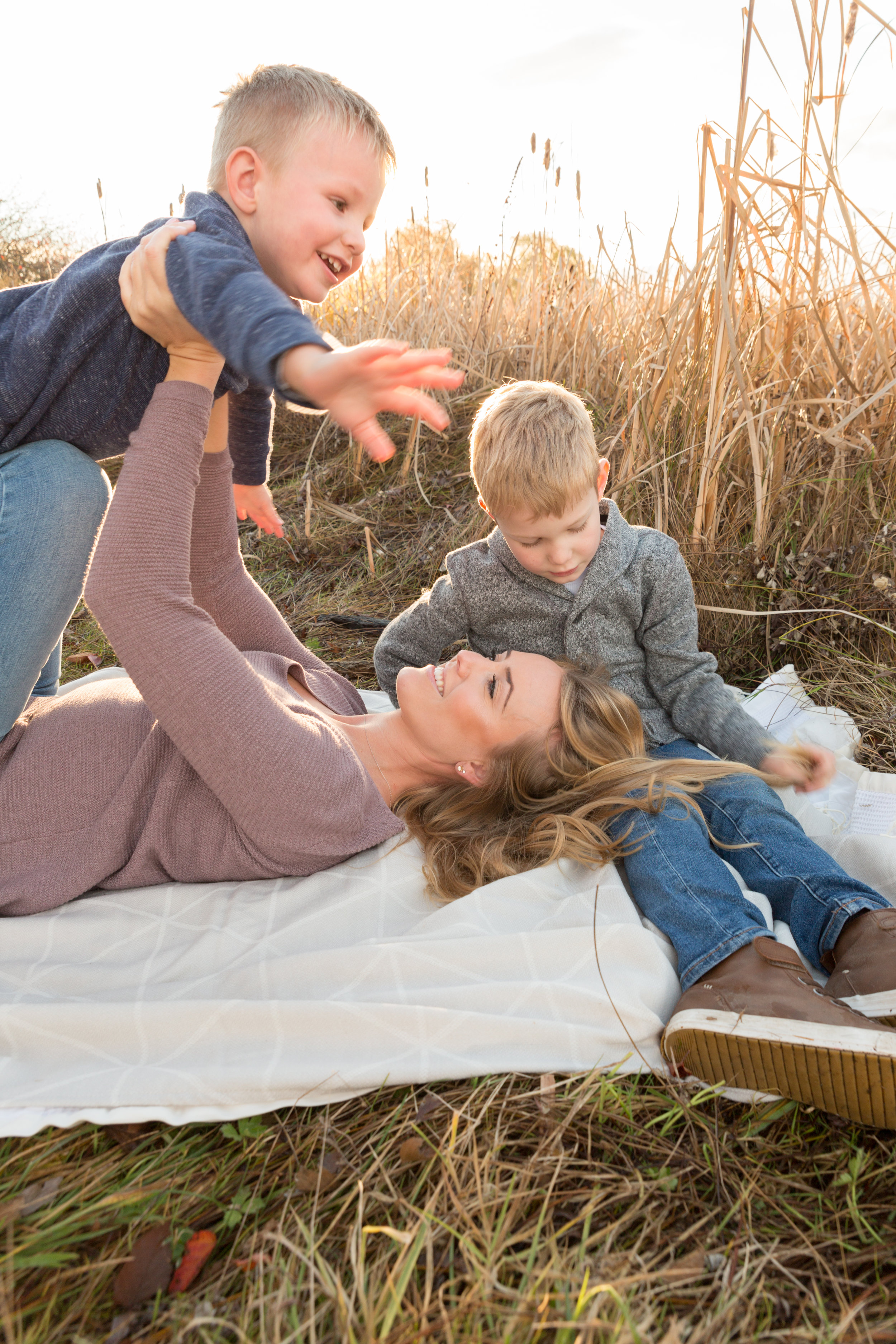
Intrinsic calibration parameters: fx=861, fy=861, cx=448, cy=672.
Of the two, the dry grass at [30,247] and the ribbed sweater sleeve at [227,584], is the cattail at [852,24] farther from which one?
the dry grass at [30,247]

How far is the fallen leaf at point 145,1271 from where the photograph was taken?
1159 millimetres

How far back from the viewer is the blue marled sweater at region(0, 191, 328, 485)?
1474 millimetres

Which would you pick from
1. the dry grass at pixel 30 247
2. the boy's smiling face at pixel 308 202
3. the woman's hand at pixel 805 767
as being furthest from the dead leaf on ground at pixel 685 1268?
the dry grass at pixel 30 247

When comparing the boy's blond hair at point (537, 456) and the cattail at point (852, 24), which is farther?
→ the cattail at point (852, 24)

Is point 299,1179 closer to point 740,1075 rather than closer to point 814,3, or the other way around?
point 740,1075

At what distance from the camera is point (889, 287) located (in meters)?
2.86

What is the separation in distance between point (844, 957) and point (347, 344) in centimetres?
429

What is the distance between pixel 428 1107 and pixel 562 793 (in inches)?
31.9

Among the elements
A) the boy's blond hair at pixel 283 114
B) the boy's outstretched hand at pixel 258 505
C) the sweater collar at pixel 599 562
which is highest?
the boy's blond hair at pixel 283 114

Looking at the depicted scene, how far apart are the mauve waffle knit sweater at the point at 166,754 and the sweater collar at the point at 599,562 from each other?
2.78 ft

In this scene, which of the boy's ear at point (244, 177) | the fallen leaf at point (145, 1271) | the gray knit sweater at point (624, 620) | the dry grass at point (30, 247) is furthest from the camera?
the dry grass at point (30, 247)

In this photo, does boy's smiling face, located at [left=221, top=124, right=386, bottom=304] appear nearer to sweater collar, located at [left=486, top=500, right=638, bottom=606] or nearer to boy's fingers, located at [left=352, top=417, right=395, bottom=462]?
boy's fingers, located at [left=352, top=417, right=395, bottom=462]

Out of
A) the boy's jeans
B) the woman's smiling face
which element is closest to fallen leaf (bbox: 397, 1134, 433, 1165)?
the boy's jeans

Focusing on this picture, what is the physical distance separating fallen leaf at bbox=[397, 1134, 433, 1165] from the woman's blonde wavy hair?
0.65 metres
